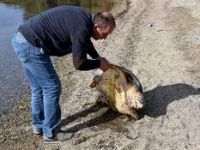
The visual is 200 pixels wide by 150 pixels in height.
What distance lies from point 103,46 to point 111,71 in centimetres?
463

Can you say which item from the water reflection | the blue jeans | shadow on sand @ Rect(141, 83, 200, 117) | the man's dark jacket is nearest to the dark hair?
the man's dark jacket

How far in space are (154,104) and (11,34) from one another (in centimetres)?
775

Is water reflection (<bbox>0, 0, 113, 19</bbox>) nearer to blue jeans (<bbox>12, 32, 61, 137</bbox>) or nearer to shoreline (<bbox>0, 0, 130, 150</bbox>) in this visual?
shoreline (<bbox>0, 0, 130, 150</bbox>)

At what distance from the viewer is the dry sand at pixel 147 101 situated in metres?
6.96

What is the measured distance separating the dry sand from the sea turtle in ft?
0.70

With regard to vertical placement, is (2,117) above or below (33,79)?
below

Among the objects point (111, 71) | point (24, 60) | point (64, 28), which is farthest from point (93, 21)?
point (111, 71)

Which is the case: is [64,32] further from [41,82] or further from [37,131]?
[37,131]

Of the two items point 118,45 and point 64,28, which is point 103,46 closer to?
point 118,45

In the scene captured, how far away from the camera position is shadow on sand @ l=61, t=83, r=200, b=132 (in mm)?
7617

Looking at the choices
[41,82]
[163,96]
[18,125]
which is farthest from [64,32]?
[163,96]

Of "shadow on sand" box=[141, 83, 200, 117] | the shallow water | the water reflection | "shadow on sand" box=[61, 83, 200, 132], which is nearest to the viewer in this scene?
"shadow on sand" box=[61, 83, 200, 132]

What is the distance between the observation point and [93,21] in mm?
6090

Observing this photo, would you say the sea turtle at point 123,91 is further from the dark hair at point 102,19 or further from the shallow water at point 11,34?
the shallow water at point 11,34
